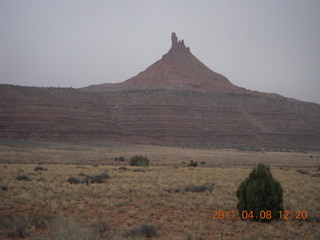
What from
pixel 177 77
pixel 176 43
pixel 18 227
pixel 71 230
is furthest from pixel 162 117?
pixel 71 230

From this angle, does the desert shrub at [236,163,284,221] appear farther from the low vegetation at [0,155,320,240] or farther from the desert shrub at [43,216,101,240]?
the desert shrub at [43,216,101,240]

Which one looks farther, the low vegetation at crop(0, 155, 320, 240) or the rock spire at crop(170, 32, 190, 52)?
the rock spire at crop(170, 32, 190, 52)

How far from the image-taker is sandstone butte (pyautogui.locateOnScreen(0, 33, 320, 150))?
249ft

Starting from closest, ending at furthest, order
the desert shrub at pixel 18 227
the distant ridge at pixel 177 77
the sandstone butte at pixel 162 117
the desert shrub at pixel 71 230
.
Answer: the desert shrub at pixel 71 230 → the desert shrub at pixel 18 227 → the sandstone butte at pixel 162 117 → the distant ridge at pixel 177 77

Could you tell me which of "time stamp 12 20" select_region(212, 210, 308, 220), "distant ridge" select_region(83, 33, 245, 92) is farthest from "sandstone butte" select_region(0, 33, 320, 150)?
"time stamp 12 20" select_region(212, 210, 308, 220)

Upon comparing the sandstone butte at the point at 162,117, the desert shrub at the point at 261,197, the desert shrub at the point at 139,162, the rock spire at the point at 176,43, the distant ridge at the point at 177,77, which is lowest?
the desert shrub at the point at 139,162

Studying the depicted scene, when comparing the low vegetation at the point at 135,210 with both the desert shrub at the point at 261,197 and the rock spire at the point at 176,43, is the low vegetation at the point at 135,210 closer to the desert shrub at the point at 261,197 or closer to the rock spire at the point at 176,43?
the desert shrub at the point at 261,197

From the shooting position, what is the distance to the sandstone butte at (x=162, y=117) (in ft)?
249

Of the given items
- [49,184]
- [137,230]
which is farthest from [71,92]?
[137,230]

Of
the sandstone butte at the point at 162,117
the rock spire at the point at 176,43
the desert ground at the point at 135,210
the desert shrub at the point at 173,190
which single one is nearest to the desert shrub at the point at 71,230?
the desert ground at the point at 135,210

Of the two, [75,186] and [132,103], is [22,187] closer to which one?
[75,186]

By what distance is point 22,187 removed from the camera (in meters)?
15.2

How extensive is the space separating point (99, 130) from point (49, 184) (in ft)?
210

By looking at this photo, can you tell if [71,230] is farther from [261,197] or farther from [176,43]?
[176,43]
